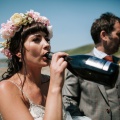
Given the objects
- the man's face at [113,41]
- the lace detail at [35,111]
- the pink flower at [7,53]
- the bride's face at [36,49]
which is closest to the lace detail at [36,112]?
the lace detail at [35,111]

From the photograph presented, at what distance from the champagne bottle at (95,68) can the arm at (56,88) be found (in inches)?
7.1

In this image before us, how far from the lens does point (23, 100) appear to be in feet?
9.12

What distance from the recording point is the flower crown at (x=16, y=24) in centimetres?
322

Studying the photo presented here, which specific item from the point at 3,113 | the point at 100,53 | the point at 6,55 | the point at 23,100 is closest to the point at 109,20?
the point at 100,53

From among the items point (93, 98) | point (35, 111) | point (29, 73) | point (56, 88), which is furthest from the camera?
point (93, 98)

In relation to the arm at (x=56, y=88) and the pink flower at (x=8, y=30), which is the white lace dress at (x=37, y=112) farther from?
the pink flower at (x=8, y=30)

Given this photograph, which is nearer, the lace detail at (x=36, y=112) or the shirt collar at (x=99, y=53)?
the lace detail at (x=36, y=112)

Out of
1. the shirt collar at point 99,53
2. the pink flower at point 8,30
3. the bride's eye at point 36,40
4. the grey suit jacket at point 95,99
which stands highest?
the pink flower at point 8,30

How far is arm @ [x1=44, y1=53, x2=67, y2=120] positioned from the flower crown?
2.73ft

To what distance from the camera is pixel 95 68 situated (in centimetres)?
266

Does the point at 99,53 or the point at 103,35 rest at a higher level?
the point at 103,35

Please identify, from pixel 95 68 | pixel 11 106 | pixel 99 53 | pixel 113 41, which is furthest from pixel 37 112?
pixel 113 41

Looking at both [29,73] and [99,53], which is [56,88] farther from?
[99,53]

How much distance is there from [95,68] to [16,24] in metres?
1.22
